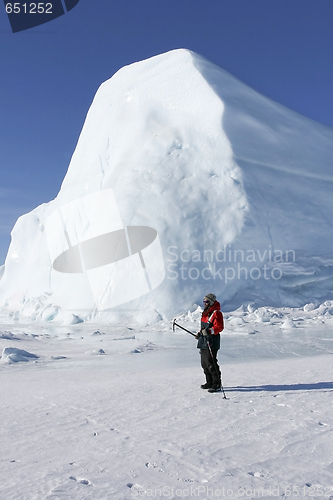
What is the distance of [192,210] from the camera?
13805mm

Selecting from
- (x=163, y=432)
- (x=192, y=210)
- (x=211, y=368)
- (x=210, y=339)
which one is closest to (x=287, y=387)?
(x=211, y=368)

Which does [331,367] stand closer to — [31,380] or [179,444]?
[179,444]

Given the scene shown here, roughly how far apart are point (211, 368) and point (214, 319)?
0.49 m

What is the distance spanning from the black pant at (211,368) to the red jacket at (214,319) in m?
0.22

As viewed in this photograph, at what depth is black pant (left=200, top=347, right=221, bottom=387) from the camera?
370cm

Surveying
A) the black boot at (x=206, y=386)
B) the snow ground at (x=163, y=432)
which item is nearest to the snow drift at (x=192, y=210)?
the snow ground at (x=163, y=432)

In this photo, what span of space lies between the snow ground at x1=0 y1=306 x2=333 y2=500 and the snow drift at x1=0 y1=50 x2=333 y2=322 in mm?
7387

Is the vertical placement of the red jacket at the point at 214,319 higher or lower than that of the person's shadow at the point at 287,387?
higher

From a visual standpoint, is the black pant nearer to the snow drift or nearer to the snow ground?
the snow ground

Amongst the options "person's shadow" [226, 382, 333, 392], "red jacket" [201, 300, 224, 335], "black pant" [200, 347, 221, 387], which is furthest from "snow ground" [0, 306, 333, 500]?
"red jacket" [201, 300, 224, 335]

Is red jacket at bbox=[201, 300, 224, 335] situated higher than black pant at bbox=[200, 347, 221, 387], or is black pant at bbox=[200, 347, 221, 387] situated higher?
red jacket at bbox=[201, 300, 224, 335]

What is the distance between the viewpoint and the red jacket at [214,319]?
3862mm

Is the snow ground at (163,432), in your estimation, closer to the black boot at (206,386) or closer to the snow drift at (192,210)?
the black boot at (206,386)

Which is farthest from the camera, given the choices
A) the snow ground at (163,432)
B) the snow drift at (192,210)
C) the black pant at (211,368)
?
the snow drift at (192,210)
